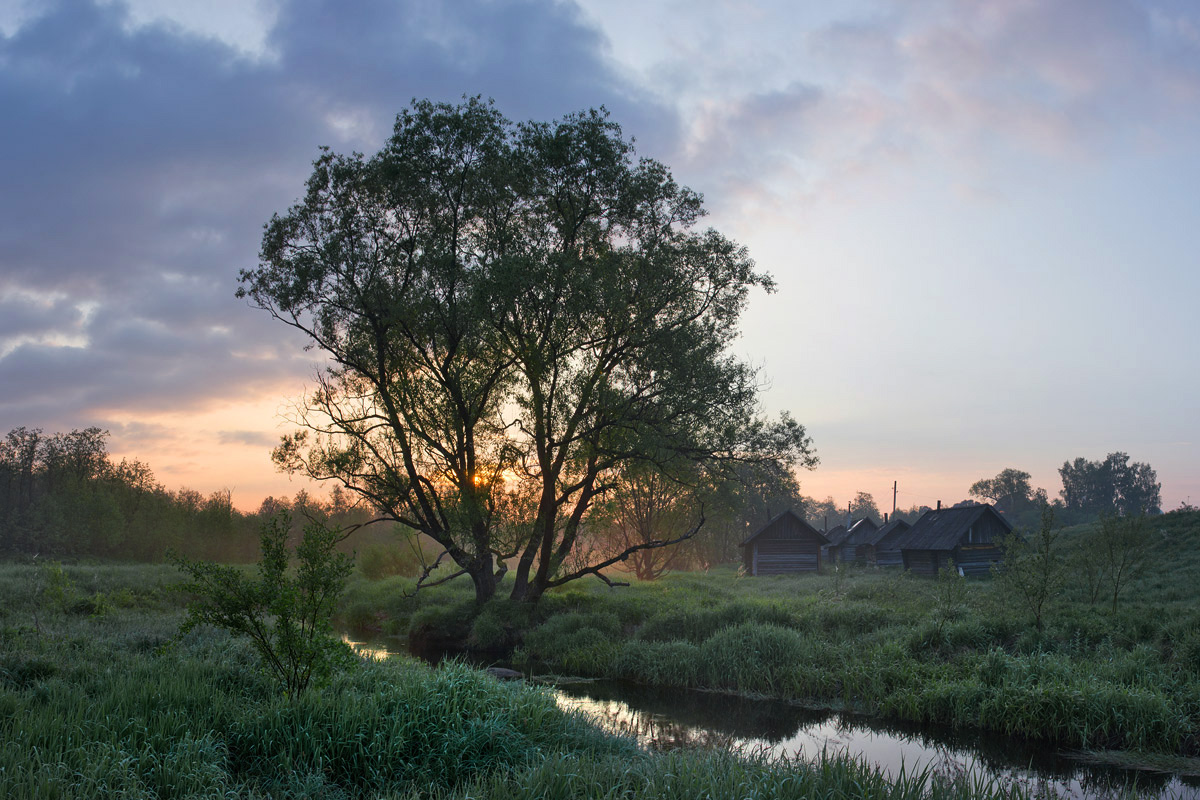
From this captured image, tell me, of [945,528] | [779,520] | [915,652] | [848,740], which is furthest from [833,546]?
[848,740]

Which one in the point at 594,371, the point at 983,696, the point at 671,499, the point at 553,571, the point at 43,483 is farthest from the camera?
the point at 43,483

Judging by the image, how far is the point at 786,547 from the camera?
48.8m

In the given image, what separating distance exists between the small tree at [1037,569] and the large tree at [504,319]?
22.6ft

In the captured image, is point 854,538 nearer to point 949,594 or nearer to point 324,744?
point 949,594

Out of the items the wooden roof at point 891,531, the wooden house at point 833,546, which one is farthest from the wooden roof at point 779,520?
the wooden house at point 833,546

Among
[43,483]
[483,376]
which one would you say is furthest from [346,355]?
[43,483]

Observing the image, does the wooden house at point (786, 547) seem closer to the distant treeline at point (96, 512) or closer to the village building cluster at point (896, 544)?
the village building cluster at point (896, 544)

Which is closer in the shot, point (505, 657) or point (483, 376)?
point (505, 657)

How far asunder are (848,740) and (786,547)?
127 feet

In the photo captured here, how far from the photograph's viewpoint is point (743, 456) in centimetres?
2245

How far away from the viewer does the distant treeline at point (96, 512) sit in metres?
47.0

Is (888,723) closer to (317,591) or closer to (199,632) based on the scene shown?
(317,591)

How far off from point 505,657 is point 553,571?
17.4 feet

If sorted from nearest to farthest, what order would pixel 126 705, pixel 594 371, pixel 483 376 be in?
pixel 126 705, pixel 594 371, pixel 483 376
